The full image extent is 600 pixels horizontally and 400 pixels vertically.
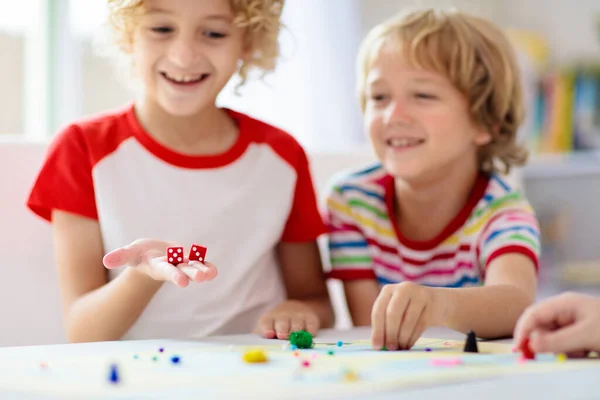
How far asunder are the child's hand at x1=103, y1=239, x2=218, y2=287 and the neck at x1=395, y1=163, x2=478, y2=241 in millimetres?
560

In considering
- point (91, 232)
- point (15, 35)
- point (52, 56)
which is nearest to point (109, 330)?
point (91, 232)

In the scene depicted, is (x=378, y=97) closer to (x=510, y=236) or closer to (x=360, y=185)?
(x=360, y=185)

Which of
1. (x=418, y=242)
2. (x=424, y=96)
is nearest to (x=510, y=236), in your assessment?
(x=418, y=242)

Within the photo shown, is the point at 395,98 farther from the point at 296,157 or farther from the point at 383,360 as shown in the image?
the point at 383,360

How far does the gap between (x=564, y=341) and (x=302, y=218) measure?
61cm

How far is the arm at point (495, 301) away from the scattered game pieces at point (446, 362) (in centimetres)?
17

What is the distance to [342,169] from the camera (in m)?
1.65

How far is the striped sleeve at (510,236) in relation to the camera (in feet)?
3.87

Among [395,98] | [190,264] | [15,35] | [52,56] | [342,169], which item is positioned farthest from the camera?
[15,35]

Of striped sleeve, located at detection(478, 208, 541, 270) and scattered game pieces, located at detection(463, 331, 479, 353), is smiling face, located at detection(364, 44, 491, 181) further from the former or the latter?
scattered game pieces, located at detection(463, 331, 479, 353)

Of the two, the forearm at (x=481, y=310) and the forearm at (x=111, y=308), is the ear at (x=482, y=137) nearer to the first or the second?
the forearm at (x=481, y=310)

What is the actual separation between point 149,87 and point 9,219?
32cm

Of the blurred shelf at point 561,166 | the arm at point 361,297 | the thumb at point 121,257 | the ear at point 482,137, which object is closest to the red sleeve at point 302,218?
the arm at point 361,297

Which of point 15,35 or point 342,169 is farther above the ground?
point 15,35
